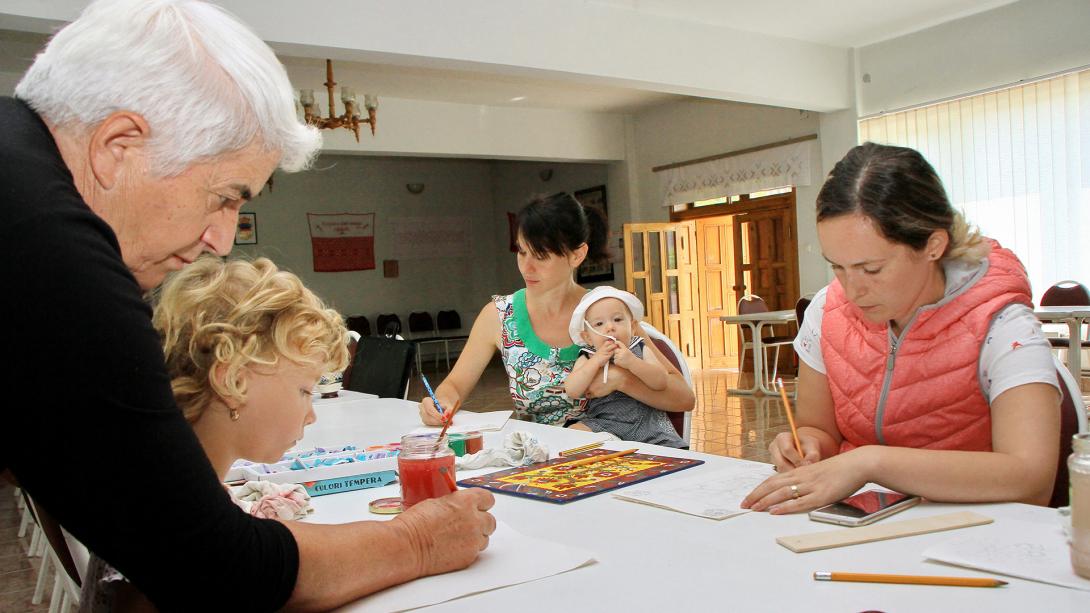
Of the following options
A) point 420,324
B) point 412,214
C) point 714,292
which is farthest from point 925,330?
point 412,214

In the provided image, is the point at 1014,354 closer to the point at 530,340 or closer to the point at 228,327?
the point at 228,327

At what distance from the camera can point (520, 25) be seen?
661 centimetres

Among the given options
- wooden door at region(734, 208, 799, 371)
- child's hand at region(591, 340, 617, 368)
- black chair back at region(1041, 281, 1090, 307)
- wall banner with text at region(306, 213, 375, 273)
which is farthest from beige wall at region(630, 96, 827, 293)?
child's hand at region(591, 340, 617, 368)

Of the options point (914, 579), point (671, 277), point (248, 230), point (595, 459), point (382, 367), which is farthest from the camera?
point (248, 230)

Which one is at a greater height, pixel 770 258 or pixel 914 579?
pixel 770 258

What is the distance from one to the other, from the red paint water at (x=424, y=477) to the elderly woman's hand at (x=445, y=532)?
25 centimetres

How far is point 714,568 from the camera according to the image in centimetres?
117

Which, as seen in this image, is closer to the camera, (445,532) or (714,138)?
(445,532)

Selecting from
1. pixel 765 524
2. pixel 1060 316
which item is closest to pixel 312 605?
pixel 765 524

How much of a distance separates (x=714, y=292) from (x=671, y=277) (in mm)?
650

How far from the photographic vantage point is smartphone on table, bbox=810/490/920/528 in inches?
51.6

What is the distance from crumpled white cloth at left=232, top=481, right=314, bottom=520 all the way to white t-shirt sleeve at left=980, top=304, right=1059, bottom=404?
130 cm

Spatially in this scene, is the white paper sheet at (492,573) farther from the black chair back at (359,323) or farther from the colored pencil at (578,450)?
the black chair back at (359,323)

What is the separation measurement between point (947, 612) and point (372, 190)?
13.6 meters
